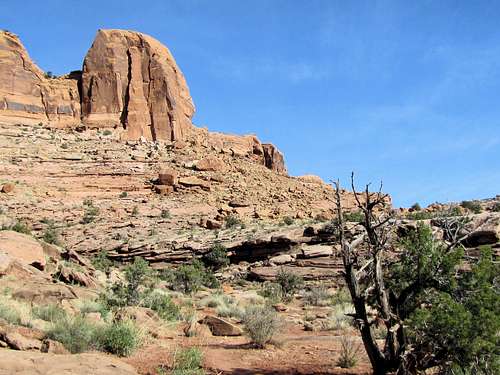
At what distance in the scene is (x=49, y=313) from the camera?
9.67 m

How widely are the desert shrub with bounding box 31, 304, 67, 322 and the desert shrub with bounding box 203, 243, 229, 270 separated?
64.8 feet

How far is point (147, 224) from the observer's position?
121 ft

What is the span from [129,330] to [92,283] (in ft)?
25.1

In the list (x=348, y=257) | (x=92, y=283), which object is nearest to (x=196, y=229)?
(x=92, y=283)

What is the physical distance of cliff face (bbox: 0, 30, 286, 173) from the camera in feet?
178

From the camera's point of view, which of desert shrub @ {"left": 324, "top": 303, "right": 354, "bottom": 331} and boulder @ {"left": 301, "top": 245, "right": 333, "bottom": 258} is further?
boulder @ {"left": 301, "top": 245, "right": 333, "bottom": 258}

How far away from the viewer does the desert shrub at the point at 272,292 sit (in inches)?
789

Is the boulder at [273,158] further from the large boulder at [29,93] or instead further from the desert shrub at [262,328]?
the desert shrub at [262,328]

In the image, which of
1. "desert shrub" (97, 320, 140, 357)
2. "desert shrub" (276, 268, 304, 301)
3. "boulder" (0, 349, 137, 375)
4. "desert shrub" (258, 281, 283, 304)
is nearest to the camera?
"boulder" (0, 349, 137, 375)

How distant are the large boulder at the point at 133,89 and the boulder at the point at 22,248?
126ft

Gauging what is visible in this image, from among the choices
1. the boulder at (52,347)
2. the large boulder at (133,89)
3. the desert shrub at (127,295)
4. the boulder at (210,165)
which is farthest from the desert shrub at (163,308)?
the large boulder at (133,89)

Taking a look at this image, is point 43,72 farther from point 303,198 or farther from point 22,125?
point 303,198

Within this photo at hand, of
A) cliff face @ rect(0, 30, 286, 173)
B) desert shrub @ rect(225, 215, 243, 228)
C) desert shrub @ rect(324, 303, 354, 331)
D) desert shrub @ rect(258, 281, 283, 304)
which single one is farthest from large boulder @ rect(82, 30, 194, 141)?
desert shrub @ rect(324, 303, 354, 331)

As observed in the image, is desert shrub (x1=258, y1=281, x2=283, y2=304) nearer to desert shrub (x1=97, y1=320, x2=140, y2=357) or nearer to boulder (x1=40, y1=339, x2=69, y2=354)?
desert shrub (x1=97, y1=320, x2=140, y2=357)
